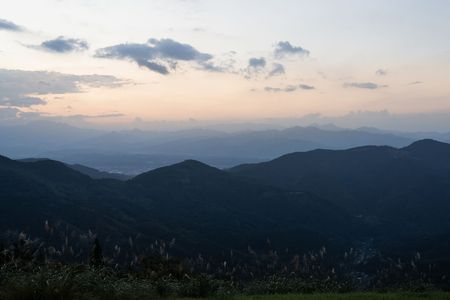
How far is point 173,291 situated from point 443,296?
9294 millimetres

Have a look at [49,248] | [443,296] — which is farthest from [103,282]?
[49,248]

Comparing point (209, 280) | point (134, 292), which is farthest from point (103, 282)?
point (209, 280)

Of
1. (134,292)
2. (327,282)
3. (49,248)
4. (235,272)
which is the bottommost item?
(235,272)

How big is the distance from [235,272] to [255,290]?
18734 centimetres

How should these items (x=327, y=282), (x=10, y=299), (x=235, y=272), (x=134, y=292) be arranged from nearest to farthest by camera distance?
(x=10, y=299)
(x=134, y=292)
(x=327, y=282)
(x=235, y=272)

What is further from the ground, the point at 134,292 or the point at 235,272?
the point at 134,292

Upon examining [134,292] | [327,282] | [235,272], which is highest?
[134,292]

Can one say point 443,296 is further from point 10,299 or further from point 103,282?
point 10,299

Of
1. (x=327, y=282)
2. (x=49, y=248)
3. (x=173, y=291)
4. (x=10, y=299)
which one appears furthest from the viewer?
(x=49, y=248)

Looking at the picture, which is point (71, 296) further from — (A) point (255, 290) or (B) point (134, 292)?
A: (A) point (255, 290)

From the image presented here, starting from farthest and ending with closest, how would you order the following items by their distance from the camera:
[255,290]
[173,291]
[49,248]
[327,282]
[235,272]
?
1. [235,272]
2. [49,248]
3. [327,282]
4. [255,290]
5. [173,291]

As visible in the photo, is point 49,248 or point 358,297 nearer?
point 358,297

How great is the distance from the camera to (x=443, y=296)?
15.7 m

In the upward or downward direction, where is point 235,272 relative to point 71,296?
downward
